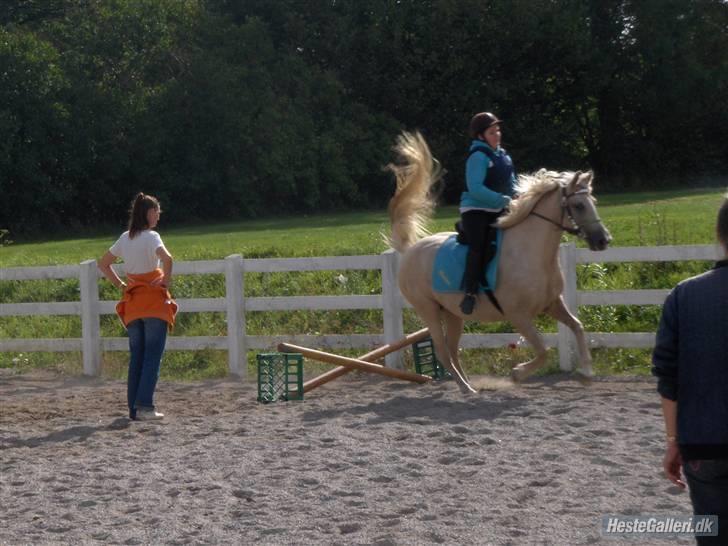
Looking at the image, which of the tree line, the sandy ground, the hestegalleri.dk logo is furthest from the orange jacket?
the tree line

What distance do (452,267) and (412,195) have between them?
1.23 m

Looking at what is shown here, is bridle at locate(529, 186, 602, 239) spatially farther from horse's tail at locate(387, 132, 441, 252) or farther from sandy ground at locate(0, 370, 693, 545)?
horse's tail at locate(387, 132, 441, 252)

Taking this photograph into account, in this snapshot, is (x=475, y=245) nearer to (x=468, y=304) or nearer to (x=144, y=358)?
(x=468, y=304)

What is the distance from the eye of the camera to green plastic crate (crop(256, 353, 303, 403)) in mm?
9922

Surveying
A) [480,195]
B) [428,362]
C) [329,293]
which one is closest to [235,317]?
[428,362]

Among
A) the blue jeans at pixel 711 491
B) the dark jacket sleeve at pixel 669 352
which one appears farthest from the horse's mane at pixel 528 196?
the blue jeans at pixel 711 491

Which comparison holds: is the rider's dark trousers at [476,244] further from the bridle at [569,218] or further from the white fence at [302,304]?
the white fence at [302,304]

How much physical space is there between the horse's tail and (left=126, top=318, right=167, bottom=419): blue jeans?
258 cm

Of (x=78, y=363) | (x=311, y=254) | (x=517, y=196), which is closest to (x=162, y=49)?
(x=311, y=254)

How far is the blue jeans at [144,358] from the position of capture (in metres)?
9.29

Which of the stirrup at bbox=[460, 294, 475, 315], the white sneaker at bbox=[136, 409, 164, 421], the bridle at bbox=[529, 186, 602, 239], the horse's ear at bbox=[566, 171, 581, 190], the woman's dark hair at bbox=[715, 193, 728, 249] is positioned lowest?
the white sneaker at bbox=[136, 409, 164, 421]

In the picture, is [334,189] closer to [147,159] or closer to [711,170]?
[147,159]

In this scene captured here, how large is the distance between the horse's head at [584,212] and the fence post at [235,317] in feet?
14.1

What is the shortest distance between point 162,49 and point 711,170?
68.0 ft
